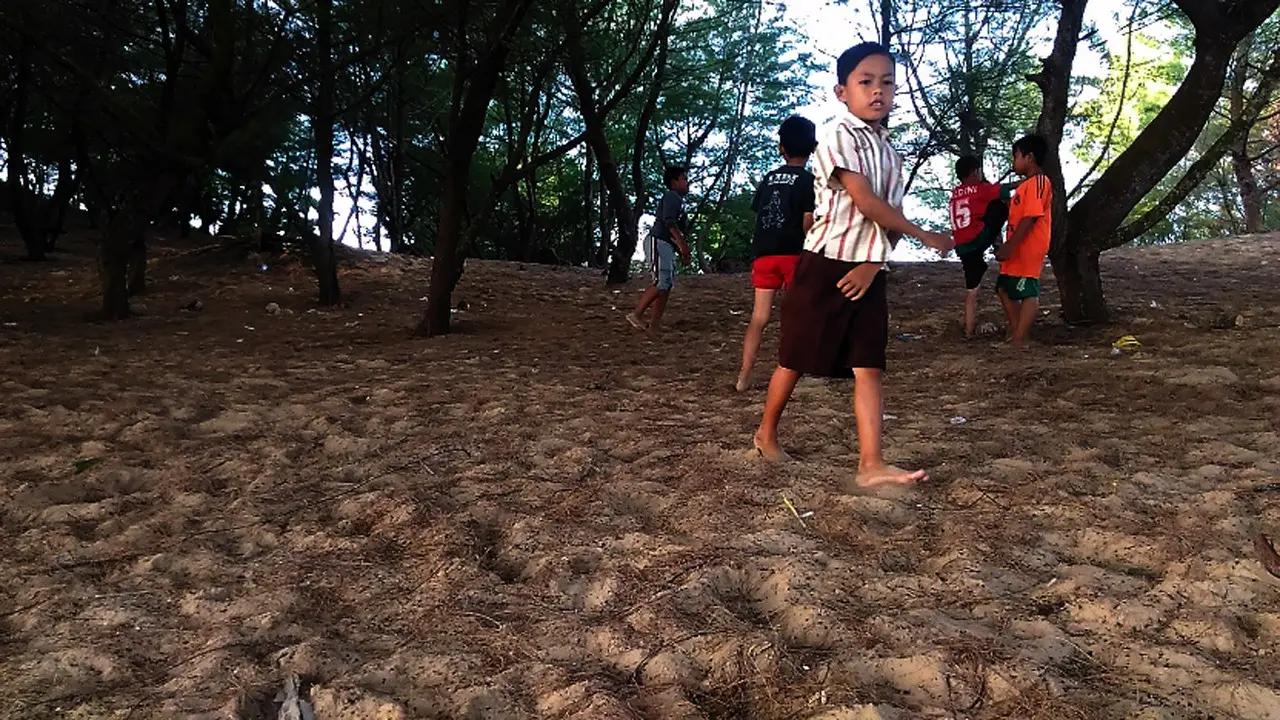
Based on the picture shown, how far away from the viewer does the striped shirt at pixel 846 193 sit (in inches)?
115

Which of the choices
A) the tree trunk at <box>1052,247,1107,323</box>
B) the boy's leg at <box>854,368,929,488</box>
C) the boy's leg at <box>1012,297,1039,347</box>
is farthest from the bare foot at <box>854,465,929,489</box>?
the tree trunk at <box>1052,247,1107,323</box>

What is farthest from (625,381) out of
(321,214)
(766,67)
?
(766,67)

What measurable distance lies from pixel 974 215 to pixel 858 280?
12.4ft

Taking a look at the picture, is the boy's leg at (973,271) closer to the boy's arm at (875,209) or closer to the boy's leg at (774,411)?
the boy's leg at (774,411)

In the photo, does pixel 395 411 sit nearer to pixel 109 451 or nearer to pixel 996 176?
pixel 109 451

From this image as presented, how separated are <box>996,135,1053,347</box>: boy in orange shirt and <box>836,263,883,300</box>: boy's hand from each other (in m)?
2.96

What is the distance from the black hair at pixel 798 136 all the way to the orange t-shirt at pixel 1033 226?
1735 mm

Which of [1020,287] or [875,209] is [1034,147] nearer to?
[1020,287]

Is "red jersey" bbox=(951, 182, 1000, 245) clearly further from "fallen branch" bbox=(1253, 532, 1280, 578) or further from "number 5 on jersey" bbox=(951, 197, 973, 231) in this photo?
"fallen branch" bbox=(1253, 532, 1280, 578)

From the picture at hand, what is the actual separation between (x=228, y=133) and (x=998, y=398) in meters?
6.08

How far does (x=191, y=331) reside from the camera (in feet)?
24.1

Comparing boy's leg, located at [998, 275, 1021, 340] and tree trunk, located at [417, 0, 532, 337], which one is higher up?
tree trunk, located at [417, 0, 532, 337]

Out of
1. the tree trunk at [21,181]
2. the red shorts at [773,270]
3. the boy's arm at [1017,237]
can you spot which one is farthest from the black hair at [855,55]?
the tree trunk at [21,181]

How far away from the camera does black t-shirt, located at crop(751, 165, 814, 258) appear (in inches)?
189
